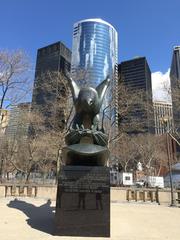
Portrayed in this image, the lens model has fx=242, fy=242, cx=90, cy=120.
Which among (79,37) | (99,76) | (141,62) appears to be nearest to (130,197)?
(99,76)

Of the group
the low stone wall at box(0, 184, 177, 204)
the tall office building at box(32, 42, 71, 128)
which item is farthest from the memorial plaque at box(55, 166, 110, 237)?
the tall office building at box(32, 42, 71, 128)

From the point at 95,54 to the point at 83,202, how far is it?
32.3 meters

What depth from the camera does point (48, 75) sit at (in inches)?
960

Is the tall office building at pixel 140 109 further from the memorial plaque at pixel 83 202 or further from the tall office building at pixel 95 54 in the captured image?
the memorial plaque at pixel 83 202

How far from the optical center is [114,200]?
1762cm

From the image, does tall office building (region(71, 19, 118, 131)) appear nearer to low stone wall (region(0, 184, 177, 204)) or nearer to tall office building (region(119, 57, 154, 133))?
tall office building (region(119, 57, 154, 133))

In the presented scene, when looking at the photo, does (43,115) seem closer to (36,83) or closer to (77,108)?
(36,83)

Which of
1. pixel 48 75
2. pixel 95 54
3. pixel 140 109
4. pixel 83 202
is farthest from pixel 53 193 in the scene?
pixel 95 54

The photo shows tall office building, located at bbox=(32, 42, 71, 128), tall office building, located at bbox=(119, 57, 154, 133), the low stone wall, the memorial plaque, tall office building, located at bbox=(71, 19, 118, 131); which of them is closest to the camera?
the memorial plaque

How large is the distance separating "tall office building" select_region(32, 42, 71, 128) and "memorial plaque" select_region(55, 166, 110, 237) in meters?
12.6

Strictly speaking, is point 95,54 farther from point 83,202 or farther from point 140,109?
point 83,202

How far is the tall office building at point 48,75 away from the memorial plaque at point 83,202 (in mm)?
12637

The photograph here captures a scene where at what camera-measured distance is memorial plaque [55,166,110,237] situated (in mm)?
6855

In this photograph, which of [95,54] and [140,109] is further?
[95,54]
